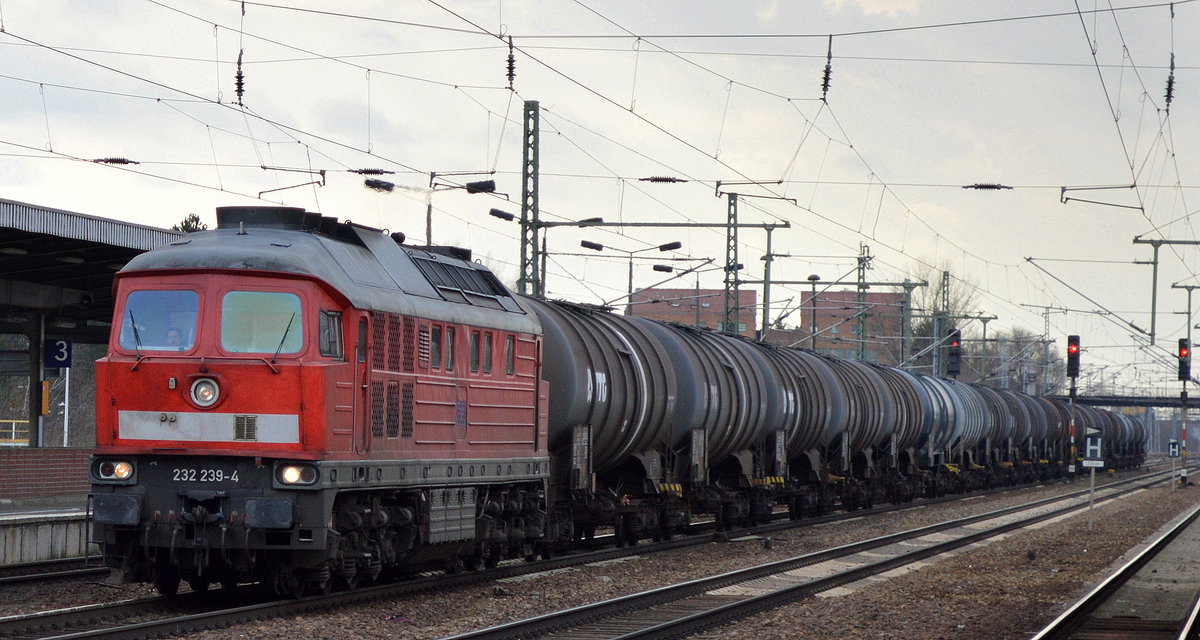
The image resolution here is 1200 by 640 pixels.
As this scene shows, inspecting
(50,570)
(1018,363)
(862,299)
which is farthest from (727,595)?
(1018,363)

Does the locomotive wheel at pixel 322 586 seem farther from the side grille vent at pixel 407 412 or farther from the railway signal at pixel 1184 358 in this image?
the railway signal at pixel 1184 358

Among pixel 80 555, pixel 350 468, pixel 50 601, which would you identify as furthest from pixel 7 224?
pixel 350 468

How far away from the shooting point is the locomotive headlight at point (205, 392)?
13664 mm

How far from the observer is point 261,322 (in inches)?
549

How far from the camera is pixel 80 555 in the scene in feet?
65.0

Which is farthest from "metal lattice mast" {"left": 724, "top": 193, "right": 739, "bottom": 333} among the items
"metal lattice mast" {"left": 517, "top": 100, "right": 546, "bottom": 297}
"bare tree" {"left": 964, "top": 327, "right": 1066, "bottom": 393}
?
"bare tree" {"left": 964, "top": 327, "right": 1066, "bottom": 393}

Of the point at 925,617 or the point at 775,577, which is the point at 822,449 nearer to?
the point at 775,577

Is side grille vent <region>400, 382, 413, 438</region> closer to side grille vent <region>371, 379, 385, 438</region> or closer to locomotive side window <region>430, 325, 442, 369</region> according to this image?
side grille vent <region>371, 379, 385, 438</region>

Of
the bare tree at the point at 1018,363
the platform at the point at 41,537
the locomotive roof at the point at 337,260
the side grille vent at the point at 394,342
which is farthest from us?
the bare tree at the point at 1018,363

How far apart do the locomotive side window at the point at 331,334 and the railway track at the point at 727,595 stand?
325 centimetres

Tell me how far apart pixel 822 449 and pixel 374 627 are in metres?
22.0

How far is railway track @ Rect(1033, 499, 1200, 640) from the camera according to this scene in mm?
14883

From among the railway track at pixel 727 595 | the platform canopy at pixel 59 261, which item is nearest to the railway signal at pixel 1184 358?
the railway track at pixel 727 595

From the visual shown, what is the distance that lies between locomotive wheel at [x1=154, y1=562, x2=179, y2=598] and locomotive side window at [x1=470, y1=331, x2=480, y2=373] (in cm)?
432
